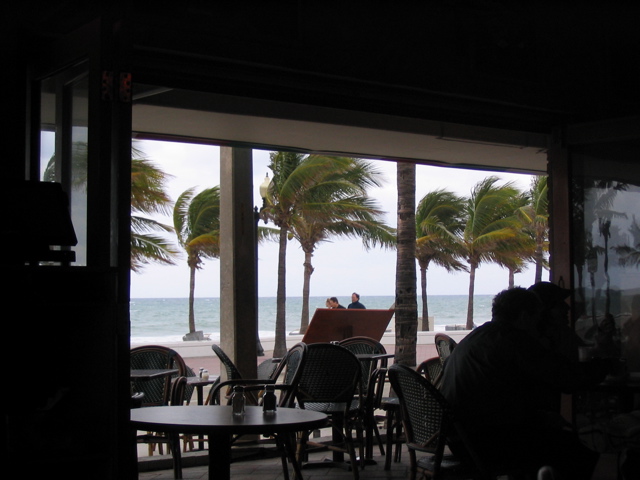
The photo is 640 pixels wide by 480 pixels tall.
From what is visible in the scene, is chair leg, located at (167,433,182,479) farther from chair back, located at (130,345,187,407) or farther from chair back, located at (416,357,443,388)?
chair back, located at (416,357,443,388)

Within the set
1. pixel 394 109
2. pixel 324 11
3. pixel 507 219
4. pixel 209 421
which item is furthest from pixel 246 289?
pixel 507 219

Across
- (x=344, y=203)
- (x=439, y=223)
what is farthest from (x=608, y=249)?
(x=439, y=223)

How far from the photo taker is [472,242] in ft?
116

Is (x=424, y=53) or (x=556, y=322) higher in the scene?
(x=424, y=53)

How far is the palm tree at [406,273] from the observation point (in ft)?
37.0

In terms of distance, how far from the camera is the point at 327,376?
5898 mm

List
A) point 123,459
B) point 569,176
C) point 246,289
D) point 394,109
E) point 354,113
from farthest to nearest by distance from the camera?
1. point 246,289
2. point 354,113
3. point 569,176
4. point 394,109
5. point 123,459

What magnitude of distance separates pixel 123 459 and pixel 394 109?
2.80 metres

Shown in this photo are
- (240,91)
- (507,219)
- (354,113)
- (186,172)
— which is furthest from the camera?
(186,172)

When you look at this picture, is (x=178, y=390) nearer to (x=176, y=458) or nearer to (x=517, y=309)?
(x=176, y=458)

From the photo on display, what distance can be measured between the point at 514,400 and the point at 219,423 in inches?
52.9

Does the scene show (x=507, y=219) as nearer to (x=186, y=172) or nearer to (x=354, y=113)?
(x=354, y=113)

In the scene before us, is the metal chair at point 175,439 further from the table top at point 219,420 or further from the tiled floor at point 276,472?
the table top at point 219,420

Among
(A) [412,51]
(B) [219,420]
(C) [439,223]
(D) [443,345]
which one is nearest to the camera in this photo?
(B) [219,420]
